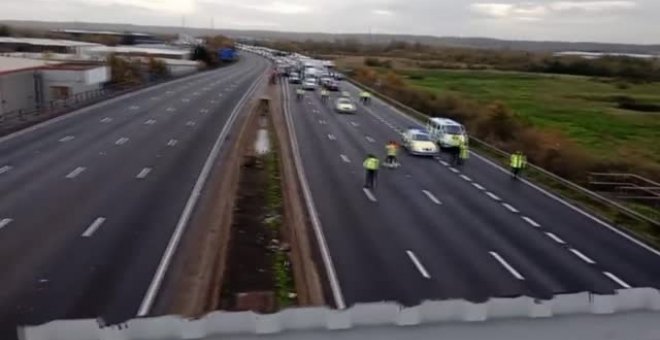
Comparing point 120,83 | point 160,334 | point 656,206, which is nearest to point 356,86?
point 120,83

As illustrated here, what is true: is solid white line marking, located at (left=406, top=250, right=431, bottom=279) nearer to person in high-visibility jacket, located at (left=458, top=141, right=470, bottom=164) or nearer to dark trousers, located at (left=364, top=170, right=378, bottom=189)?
dark trousers, located at (left=364, top=170, right=378, bottom=189)

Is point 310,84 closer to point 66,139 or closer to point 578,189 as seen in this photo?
point 66,139

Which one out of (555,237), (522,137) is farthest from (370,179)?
(522,137)

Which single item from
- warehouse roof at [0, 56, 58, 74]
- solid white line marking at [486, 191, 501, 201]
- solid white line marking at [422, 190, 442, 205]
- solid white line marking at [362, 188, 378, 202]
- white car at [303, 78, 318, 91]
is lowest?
white car at [303, 78, 318, 91]

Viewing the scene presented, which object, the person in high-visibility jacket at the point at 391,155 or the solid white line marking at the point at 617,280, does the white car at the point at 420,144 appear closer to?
the person in high-visibility jacket at the point at 391,155

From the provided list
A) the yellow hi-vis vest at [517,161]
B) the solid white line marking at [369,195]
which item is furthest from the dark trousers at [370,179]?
the yellow hi-vis vest at [517,161]

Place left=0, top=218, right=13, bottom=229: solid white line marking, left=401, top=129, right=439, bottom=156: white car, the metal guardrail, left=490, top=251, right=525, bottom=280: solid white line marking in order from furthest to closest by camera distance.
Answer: left=401, top=129, right=439, bottom=156: white car, the metal guardrail, left=0, top=218, right=13, bottom=229: solid white line marking, left=490, top=251, right=525, bottom=280: solid white line marking

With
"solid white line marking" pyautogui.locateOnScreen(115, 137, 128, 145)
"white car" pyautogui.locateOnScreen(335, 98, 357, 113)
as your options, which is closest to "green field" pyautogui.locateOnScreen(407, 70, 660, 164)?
"white car" pyautogui.locateOnScreen(335, 98, 357, 113)

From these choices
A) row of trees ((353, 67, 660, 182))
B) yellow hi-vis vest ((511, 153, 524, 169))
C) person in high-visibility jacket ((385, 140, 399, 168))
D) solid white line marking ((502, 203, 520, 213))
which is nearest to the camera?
solid white line marking ((502, 203, 520, 213))
